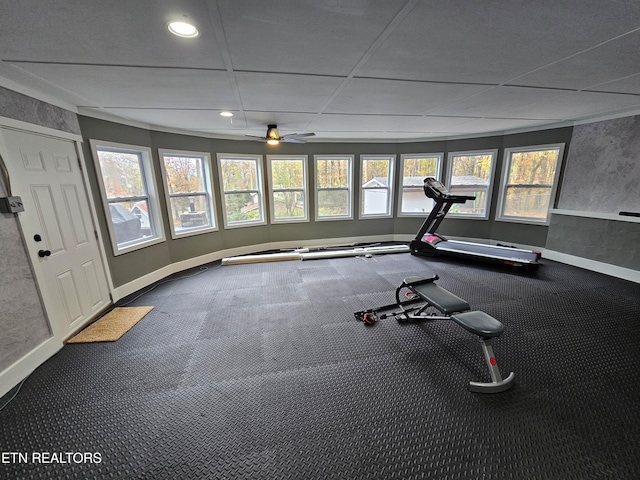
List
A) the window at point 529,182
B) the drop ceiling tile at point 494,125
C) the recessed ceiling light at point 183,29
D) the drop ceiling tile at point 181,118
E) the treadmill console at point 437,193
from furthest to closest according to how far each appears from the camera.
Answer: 1. the window at point 529,182
2. the treadmill console at point 437,193
3. the drop ceiling tile at point 494,125
4. the drop ceiling tile at point 181,118
5. the recessed ceiling light at point 183,29

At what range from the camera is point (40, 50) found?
1589mm

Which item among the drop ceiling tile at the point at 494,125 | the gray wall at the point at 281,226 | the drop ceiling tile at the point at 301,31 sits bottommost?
the gray wall at the point at 281,226

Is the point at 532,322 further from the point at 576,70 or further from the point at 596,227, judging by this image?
the point at 596,227

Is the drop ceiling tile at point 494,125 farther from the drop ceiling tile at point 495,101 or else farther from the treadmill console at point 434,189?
the treadmill console at point 434,189

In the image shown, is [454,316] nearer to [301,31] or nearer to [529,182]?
[301,31]

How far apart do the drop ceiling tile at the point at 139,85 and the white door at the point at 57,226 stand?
0.65 meters

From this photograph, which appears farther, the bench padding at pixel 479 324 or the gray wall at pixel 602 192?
the gray wall at pixel 602 192

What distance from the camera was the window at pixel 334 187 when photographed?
575cm

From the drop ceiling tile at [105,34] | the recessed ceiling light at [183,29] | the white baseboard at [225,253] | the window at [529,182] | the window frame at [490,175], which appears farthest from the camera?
the window frame at [490,175]

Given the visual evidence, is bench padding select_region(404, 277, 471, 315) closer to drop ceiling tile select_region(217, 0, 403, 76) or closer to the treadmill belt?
drop ceiling tile select_region(217, 0, 403, 76)

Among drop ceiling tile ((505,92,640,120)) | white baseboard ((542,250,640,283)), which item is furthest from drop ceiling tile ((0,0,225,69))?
white baseboard ((542,250,640,283))

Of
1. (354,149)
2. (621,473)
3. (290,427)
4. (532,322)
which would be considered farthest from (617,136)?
(290,427)

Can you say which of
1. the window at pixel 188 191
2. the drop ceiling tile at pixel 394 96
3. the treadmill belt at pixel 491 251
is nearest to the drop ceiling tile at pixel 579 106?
the drop ceiling tile at pixel 394 96

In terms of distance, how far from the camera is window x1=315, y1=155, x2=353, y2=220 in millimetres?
5754
